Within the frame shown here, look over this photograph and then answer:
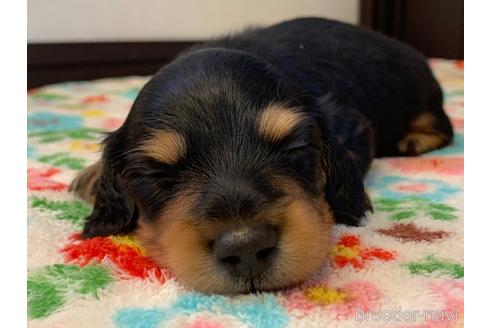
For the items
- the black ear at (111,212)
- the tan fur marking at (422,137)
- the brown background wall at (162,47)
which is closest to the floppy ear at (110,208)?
the black ear at (111,212)

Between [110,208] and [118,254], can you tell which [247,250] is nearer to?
[118,254]

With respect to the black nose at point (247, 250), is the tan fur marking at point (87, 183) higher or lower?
lower

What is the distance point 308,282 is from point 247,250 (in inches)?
11.0

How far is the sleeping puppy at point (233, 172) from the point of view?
1611mm

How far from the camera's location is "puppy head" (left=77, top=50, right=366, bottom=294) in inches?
63.2

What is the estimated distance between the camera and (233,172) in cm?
178

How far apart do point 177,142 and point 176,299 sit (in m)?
0.46

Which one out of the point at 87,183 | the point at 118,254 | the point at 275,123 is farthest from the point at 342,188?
the point at 87,183

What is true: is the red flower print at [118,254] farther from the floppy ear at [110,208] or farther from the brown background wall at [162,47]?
the brown background wall at [162,47]

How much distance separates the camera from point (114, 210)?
2193 millimetres

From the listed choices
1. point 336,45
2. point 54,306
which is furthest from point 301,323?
point 336,45

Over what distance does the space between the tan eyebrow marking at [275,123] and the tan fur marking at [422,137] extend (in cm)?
163

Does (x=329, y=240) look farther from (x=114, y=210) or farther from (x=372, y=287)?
(x=114, y=210)

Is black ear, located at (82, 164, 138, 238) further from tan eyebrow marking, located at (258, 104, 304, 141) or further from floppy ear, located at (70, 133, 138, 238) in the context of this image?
tan eyebrow marking, located at (258, 104, 304, 141)
